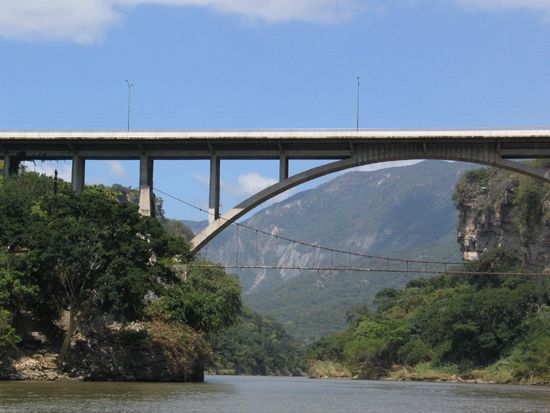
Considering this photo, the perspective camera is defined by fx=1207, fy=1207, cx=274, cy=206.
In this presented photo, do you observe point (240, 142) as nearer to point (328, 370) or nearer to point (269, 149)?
point (269, 149)

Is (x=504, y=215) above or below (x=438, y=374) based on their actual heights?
above

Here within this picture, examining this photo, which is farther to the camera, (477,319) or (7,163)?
(477,319)

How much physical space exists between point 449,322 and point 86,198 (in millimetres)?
38070

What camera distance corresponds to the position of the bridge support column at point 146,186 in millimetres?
56812

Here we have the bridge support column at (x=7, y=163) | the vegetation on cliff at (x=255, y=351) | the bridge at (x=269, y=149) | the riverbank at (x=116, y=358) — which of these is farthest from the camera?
the vegetation on cliff at (x=255, y=351)

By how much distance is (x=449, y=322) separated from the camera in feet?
267

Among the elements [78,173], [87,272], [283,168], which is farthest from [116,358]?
[283,168]

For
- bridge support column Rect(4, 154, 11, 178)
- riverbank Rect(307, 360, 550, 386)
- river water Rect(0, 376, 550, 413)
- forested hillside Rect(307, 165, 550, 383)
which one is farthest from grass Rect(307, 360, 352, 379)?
river water Rect(0, 376, 550, 413)

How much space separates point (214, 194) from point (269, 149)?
333 cm

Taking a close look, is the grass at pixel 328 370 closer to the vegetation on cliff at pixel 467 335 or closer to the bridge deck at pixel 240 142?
the vegetation on cliff at pixel 467 335

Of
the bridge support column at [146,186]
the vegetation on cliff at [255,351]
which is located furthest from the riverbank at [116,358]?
the vegetation on cliff at [255,351]

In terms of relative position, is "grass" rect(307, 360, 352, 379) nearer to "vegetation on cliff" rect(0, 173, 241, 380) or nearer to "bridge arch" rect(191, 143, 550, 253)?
"bridge arch" rect(191, 143, 550, 253)

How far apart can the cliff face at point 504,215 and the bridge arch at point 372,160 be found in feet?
107

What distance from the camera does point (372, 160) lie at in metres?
55.2
